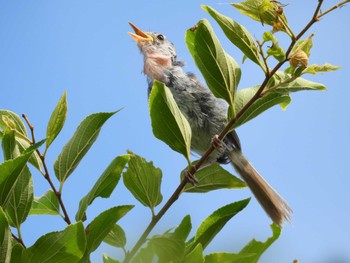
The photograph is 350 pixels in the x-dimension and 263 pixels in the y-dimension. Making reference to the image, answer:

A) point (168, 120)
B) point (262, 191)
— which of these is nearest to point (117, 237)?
point (168, 120)

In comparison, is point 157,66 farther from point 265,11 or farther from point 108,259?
point 265,11

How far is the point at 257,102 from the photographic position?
6.05 ft

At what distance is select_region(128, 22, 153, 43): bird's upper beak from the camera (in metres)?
6.45

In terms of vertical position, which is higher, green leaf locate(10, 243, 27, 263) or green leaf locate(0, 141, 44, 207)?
green leaf locate(0, 141, 44, 207)

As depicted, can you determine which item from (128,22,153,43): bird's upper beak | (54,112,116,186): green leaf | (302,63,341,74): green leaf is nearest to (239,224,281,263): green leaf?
(302,63,341,74): green leaf

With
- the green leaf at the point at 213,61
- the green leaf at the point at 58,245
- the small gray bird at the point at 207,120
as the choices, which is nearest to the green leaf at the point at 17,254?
the green leaf at the point at 58,245

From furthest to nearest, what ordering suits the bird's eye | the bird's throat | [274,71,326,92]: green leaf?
the bird's eye → the bird's throat → [274,71,326,92]: green leaf

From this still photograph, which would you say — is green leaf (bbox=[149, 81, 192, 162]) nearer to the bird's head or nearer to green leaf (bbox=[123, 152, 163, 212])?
green leaf (bbox=[123, 152, 163, 212])

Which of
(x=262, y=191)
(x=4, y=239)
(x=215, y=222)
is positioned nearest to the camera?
(x=4, y=239)

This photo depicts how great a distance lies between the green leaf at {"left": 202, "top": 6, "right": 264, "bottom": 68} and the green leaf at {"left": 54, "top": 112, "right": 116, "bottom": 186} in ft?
1.57

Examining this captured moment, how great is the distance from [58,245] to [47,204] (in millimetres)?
428

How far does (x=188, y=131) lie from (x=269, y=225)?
426 millimetres

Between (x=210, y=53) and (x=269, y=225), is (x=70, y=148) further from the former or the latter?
(x=269, y=225)

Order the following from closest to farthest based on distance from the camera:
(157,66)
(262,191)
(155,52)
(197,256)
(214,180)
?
(197,256) → (214,180) → (262,191) → (157,66) → (155,52)
